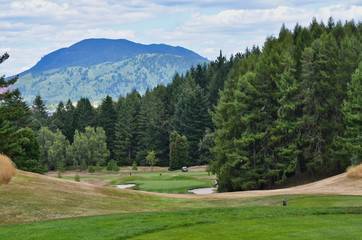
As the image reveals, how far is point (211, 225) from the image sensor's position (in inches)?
771

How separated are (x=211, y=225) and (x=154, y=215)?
459 centimetres

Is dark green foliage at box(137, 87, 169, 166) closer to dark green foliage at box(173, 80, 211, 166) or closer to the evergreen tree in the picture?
dark green foliage at box(173, 80, 211, 166)

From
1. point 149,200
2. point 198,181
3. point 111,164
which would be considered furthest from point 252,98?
point 111,164

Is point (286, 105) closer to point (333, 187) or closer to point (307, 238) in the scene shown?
point (333, 187)

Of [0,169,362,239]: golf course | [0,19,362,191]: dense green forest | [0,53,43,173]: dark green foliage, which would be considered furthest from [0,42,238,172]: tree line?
[0,169,362,239]: golf course

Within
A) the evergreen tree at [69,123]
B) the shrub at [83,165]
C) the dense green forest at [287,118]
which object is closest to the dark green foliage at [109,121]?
the evergreen tree at [69,123]

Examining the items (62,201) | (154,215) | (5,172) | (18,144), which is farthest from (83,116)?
(154,215)

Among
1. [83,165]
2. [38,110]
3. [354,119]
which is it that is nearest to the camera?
[354,119]

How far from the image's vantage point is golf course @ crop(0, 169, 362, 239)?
1716 cm

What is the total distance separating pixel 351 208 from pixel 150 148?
96.4 meters

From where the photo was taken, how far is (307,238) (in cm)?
1507

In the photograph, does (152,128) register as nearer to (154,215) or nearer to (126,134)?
(126,134)

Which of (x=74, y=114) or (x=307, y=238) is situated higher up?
(x=74, y=114)

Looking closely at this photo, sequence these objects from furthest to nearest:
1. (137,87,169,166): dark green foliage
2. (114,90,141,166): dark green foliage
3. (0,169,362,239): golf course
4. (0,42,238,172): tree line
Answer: (114,90,141,166): dark green foliage → (137,87,169,166): dark green foliage → (0,42,238,172): tree line → (0,169,362,239): golf course
